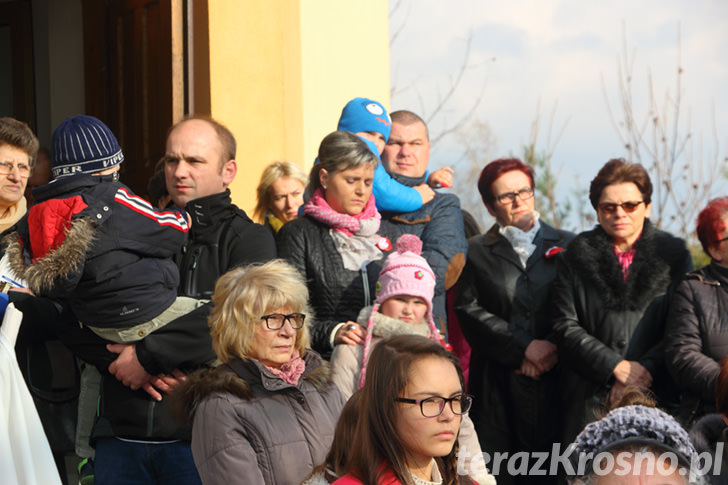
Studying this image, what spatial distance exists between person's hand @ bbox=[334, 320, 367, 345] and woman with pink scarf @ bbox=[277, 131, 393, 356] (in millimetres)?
131

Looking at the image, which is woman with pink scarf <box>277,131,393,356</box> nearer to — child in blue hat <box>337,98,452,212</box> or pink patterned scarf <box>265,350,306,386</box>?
child in blue hat <box>337,98,452,212</box>

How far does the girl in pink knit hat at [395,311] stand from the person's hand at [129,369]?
2.64 feet

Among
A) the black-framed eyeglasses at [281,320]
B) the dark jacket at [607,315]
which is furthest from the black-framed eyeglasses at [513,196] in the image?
the black-framed eyeglasses at [281,320]

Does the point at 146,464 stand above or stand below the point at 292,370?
below

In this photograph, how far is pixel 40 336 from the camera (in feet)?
12.8

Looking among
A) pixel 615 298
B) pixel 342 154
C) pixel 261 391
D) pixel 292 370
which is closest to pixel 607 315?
pixel 615 298

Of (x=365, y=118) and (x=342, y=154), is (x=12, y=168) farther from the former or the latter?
(x=365, y=118)

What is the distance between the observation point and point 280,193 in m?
5.76

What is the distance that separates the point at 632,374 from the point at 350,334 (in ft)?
4.63

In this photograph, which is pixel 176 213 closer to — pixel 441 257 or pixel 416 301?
pixel 416 301

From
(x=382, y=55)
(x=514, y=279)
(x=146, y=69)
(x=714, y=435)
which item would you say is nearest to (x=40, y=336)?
(x=514, y=279)

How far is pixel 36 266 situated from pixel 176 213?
23.1 inches

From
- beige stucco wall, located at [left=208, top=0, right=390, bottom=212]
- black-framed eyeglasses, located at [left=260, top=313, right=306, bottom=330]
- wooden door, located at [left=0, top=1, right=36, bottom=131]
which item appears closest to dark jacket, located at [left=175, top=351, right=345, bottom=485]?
black-framed eyeglasses, located at [left=260, top=313, right=306, bottom=330]

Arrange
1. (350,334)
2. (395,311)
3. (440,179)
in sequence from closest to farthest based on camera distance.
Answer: (350,334)
(395,311)
(440,179)
